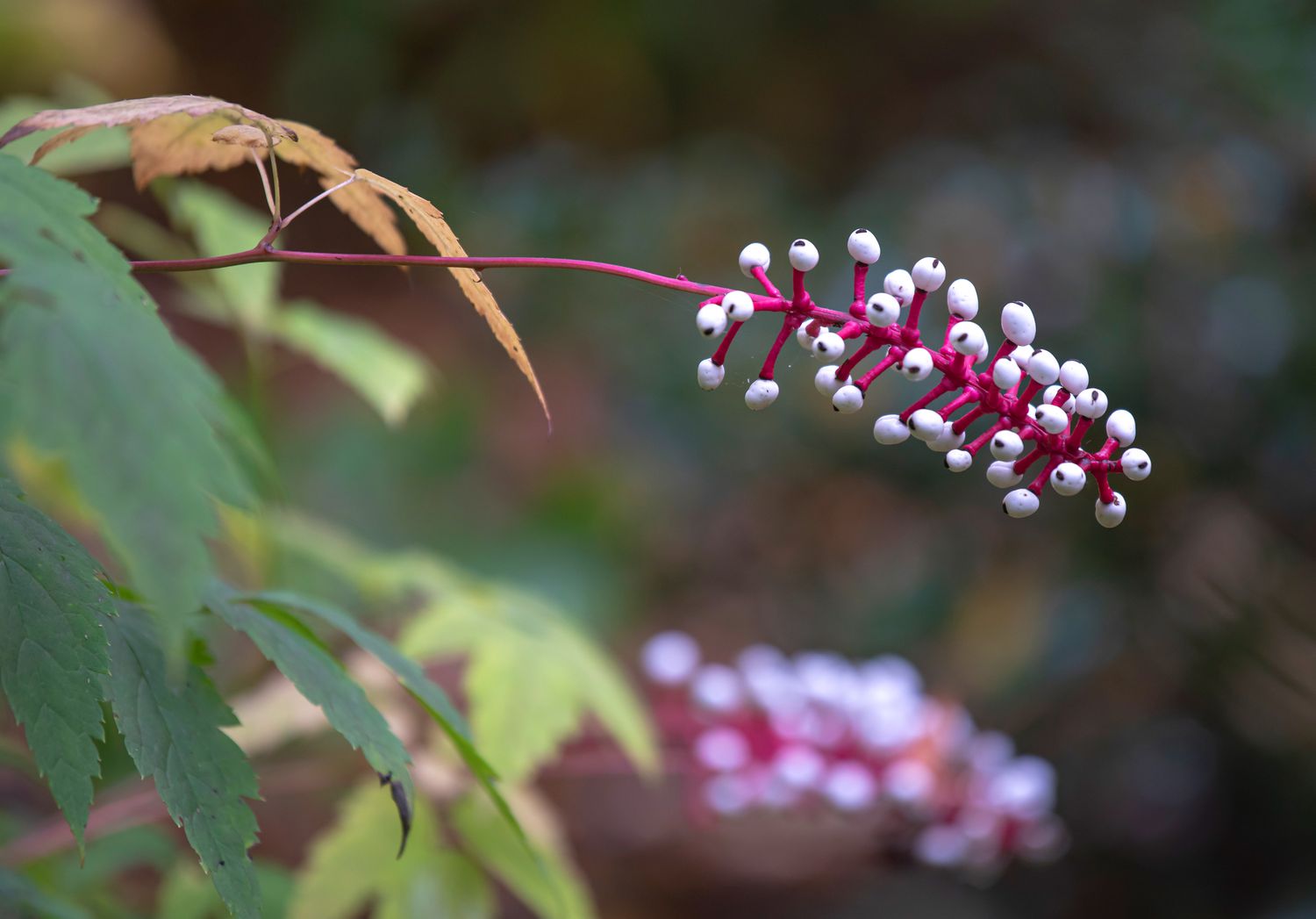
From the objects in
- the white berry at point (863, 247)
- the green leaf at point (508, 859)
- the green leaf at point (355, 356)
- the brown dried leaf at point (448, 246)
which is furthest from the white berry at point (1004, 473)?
the green leaf at point (355, 356)

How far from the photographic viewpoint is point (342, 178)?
54cm

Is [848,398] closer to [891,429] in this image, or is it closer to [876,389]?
[891,429]

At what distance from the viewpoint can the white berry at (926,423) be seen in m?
0.49

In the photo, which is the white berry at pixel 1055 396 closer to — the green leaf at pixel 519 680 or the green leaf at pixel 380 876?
the green leaf at pixel 519 680

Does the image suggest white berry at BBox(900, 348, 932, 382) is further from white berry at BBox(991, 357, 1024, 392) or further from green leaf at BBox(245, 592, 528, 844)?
green leaf at BBox(245, 592, 528, 844)

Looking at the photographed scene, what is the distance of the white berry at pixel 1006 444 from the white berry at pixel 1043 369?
1.1 inches

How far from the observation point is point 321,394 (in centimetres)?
334

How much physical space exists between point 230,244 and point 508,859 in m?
0.56

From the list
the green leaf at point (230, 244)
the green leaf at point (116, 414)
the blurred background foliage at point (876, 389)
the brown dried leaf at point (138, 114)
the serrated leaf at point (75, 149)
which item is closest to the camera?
the green leaf at point (116, 414)

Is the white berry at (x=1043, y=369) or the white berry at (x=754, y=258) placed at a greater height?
the white berry at (x=1043, y=369)

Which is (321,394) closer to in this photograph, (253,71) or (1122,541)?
(253,71)

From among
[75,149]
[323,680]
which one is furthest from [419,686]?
[75,149]

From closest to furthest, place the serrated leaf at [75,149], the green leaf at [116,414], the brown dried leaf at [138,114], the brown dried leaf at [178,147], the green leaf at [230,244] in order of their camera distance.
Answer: the green leaf at [116,414] < the brown dried leaf at [138,114] < the brown dried leaf at [178,147] < the serrated leaf at [75,149] < the green leaf at [230,244]

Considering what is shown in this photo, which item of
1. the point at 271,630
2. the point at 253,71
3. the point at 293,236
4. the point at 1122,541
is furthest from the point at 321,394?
the point at 271,630
